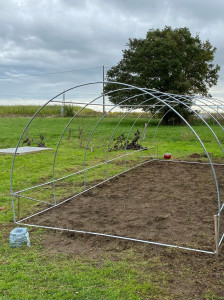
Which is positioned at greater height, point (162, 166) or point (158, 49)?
point (158, 49)

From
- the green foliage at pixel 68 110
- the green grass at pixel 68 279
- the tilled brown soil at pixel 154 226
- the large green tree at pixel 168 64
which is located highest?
the large green tree at pixel 168 64

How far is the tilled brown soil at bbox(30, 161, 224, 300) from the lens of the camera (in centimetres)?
397

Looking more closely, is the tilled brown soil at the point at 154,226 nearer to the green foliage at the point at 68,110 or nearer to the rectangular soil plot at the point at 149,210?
the rectangular soil plot at the point at 149,210

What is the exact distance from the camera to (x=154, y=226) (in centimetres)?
564

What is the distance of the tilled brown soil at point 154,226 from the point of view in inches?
156

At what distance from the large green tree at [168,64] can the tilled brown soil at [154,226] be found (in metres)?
17.9

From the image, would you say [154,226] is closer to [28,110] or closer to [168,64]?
[168,64]

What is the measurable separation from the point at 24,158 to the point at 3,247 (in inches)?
317

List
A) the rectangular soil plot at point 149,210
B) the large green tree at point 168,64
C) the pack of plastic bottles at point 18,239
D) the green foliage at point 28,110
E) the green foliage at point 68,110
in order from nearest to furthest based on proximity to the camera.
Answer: the pack of plastic bottles at point 18,239
the rectangular soil plot at point 149,210
the large green tree at point 168,64
the green foliage at point 68,110
the green foliage at point 28,110

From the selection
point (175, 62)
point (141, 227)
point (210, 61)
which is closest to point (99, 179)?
point (141, 227)

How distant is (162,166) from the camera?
11.2m

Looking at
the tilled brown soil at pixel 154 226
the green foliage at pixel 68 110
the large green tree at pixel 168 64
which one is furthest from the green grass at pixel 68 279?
the green foliage at pixel 68 110

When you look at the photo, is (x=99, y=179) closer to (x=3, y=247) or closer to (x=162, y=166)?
(x=162, y=166)

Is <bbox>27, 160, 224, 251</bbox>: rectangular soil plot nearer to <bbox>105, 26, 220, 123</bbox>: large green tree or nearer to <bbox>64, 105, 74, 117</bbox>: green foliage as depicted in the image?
<bbox>105, 26, 220, 123</bbox>: large green tree
